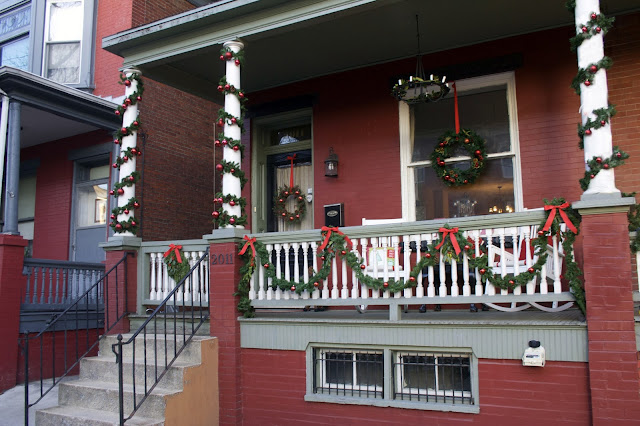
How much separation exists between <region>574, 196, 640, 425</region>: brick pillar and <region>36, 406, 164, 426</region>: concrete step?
401cm

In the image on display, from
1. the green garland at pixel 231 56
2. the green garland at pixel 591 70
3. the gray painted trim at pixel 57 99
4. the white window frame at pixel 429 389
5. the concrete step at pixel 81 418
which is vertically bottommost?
the concrete step at pixel 81 418

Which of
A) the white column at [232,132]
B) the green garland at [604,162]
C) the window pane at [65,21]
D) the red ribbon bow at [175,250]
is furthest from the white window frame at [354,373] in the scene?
the window pane at [65,21]

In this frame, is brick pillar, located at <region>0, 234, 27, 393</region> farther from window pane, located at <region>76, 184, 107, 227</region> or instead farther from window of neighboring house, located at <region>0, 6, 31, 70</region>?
window of neighboring house, located at <region>0, 6, 31, 70</region>

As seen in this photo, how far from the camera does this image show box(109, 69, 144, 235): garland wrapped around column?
7473mm

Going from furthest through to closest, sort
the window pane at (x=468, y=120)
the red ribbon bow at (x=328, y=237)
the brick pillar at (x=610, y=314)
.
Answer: the window pane at (x=468, y=120)
the red ribbon bow at (x=328, y=237)
the brick pillar at (x=610, y=314)

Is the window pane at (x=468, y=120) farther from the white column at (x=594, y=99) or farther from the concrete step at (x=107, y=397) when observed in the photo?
the concrete step at (x=107, y=397)

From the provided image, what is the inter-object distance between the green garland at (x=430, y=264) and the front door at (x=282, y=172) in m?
2.56

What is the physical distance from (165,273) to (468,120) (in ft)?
15.0

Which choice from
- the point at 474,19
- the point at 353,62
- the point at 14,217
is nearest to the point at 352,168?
the point at 353,62

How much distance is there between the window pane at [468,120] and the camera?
7.41 m

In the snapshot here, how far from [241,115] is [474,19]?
3154 mm

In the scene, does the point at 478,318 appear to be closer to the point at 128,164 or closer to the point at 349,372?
the point at 349,372

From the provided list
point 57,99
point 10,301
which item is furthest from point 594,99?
point 57,99

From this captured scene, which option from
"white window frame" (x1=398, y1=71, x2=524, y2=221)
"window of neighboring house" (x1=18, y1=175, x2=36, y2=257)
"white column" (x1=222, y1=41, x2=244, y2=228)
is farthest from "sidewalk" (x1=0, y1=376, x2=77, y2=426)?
"white window frame" (x1=398, y1=71, x2=524, y2=221)
